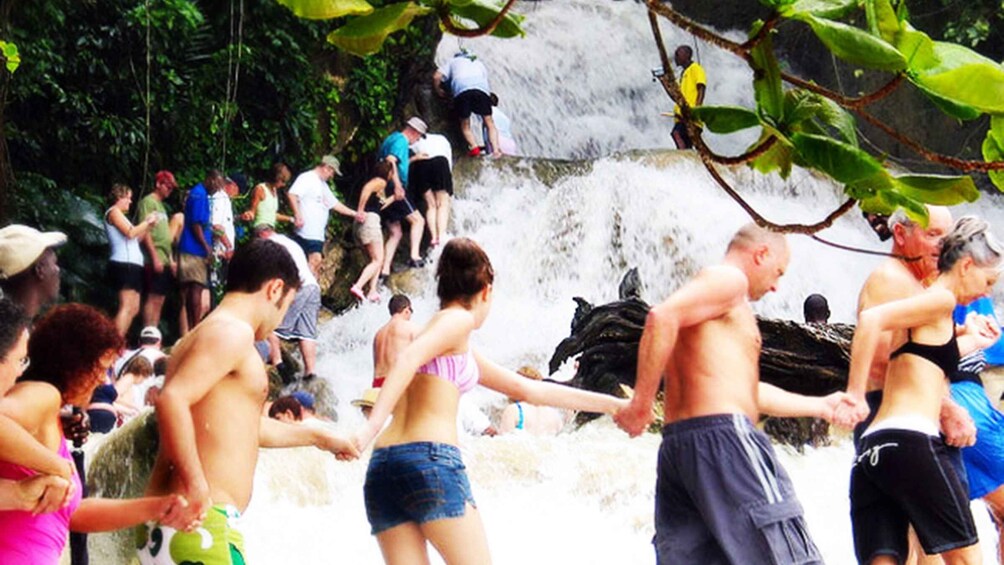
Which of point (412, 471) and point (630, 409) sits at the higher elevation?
point (630, 409)

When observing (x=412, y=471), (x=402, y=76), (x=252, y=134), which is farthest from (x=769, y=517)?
(x=402, y=76)

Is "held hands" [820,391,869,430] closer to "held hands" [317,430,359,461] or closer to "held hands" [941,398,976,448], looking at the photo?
"held hands" [941,398,976,448]

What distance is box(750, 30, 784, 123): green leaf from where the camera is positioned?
6.53 ft

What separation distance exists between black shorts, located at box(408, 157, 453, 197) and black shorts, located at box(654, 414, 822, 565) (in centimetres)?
1236

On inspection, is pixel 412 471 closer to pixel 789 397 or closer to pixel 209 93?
pixel 789 397

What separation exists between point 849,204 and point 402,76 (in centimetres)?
1776

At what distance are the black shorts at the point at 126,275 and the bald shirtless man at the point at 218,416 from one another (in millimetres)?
9265

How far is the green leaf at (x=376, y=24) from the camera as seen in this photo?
209cm

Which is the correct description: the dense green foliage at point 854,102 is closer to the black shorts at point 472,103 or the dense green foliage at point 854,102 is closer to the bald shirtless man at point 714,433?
the bald shirtless man at point 714,433

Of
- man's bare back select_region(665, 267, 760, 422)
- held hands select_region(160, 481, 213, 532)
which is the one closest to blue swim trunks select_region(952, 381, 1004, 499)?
man's bare back select_region(665, 267, 760, 422)

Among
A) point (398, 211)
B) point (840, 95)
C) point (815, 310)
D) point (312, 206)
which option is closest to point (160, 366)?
point (312, 206)

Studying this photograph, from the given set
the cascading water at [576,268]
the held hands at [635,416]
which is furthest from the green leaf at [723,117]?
the cascading water at [576,268]

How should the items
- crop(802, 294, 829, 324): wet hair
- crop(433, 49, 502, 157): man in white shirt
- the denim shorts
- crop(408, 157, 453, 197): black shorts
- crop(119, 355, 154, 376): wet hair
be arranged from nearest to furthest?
the denim shorts < crop(119, 355, 154, 376): wet hair < crop(802, 294, 829, 324): wet hair < crop(408, 157, 453, 197): black shorts < crop(433, 49, 502, 157): man in white shirt

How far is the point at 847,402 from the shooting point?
218 inches
